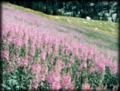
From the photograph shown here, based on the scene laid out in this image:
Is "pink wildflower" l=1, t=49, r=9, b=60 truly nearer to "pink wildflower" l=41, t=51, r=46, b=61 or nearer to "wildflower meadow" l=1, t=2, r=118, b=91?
"wildflower meadow" l=1, t=2, r=118, b=91

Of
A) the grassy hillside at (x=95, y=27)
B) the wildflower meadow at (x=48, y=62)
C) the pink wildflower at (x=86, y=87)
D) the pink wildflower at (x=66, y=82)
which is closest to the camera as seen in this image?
the wildflower meadow at (x=48, y=62)

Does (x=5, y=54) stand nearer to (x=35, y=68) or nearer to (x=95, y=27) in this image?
(x=35, y=68)

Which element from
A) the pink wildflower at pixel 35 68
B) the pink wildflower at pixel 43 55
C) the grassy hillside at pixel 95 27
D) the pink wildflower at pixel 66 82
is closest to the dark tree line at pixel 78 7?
the grassy hillside at pixel 95 27

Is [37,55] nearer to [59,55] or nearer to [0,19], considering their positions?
[59,55]

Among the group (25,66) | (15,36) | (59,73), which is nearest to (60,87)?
(59,73)

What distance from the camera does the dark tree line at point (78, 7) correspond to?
22.0ft

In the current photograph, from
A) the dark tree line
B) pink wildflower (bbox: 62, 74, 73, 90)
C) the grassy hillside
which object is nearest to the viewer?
pink wildflower (bbox: 62, 74, 73, 90)

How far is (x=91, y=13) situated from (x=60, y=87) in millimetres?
1582

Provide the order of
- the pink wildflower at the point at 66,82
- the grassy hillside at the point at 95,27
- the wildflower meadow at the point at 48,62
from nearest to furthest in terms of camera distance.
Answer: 1. the wildflower meadow at the point at 48,62
2. the pink wildflower at the point at 66,82
3. the grassy hillside at the point at 95,27

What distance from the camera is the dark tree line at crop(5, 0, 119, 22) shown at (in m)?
6.71

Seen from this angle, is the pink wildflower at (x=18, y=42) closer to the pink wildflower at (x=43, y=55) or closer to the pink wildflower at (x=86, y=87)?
the pink wildflower at (x=43, y=55)

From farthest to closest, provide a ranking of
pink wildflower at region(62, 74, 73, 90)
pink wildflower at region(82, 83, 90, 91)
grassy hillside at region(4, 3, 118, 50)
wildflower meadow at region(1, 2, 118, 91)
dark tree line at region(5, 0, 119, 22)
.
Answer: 1. grassy hillside at region(4, 3, 118, 50)
2. dark tree line at region(5, 0, 119, 22)
3. pink wildflower at region(82, 83, 90, 91)
4. pink wildflower at region(62, 74, 73, 90)
5. wildflower meadow at region(1, 2, 118, 91)

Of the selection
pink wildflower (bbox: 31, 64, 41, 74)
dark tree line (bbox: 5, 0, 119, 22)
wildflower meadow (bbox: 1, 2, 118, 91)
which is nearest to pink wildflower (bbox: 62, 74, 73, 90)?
wildflower meadow (bbox: 1, 2, 118, 91)

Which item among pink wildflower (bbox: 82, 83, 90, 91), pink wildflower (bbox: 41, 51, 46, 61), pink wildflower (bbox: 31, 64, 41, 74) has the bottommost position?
pink wildflower (bbox: 82, 83, 90, 91)
